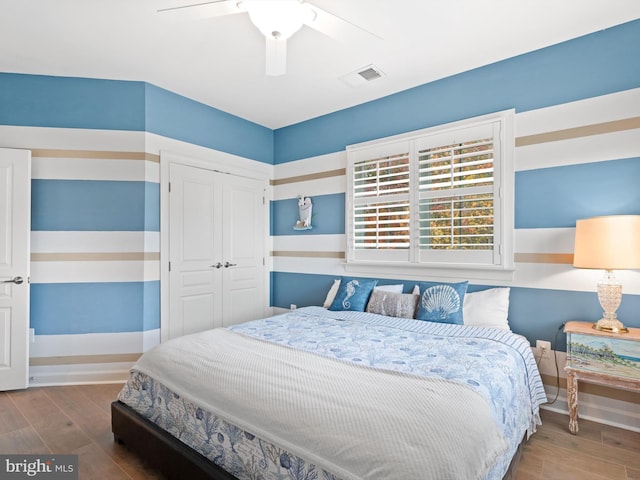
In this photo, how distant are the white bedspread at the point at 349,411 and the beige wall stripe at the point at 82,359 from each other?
164 centimetres

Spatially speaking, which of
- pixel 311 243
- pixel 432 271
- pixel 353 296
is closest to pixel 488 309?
pixel 432 271

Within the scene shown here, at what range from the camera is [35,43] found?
267 centimetres

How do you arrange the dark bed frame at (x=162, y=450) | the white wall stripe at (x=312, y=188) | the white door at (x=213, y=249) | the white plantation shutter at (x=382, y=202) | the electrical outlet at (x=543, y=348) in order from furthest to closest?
the white wall stripe at (x=312, y=188), the white door at (x=213, y=249), the white plantation shutter at (x=382, y=202), the electrical outlet at (x=543, y=348), the dark bed frame at (x=162, y=450)

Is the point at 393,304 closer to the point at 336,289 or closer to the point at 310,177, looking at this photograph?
the point at 336,289

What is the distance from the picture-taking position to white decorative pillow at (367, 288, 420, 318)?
2.94m

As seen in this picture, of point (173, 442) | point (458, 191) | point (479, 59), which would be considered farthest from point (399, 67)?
point (173, 442)

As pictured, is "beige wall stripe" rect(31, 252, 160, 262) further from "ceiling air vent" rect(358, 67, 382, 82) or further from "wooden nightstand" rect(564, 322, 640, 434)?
"wooden nightstand" rect(564, 322, 640, 434)

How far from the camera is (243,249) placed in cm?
420

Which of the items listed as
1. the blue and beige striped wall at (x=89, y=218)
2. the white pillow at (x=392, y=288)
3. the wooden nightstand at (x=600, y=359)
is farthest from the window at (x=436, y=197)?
the blue and beige striped wall at (x=89, y=218)

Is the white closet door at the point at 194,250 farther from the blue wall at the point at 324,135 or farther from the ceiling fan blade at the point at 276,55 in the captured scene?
the ceiling fan blade at the point at 276,55

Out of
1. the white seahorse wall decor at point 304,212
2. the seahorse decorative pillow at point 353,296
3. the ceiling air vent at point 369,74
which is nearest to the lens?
the ceiling air vent at point 369,74

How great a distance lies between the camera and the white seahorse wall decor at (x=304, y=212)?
162 inches

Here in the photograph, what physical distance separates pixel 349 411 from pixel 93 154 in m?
3.28

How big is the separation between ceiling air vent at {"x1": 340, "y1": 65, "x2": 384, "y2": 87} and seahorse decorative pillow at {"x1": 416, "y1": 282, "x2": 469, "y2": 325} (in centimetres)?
196
